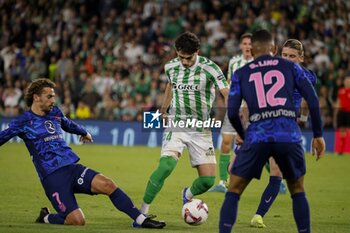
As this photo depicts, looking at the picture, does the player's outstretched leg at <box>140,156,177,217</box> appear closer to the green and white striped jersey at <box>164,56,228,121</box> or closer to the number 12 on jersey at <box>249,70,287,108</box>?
the green and white striped jersey at <box>164,56,228,121</box>

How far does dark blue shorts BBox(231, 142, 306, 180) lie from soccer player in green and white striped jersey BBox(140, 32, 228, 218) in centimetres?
236

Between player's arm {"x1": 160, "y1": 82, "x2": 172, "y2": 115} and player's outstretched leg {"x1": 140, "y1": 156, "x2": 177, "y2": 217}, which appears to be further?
player's arm {"x1": 160, "y1": 82, "x2": 172, "y2": 115}

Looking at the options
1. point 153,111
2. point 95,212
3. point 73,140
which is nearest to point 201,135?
point 95,212

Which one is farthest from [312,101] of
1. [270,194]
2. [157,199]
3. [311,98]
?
[157,199]

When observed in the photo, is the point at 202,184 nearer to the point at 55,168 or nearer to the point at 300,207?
the point at 55,168

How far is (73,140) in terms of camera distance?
2362 centimetres

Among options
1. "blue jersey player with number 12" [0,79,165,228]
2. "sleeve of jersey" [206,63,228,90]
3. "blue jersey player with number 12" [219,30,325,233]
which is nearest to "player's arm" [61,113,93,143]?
"blue jersey player with number 12" [0,79,165,228]

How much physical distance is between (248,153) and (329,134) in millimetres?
15039

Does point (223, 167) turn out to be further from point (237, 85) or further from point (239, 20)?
point (239, 20)

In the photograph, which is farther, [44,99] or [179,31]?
[179,31]

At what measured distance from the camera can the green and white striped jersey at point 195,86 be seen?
1009 centimetres

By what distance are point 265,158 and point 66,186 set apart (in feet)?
9.21

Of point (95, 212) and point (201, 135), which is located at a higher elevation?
point (201, 135)

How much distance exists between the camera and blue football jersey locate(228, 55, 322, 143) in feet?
24.2
